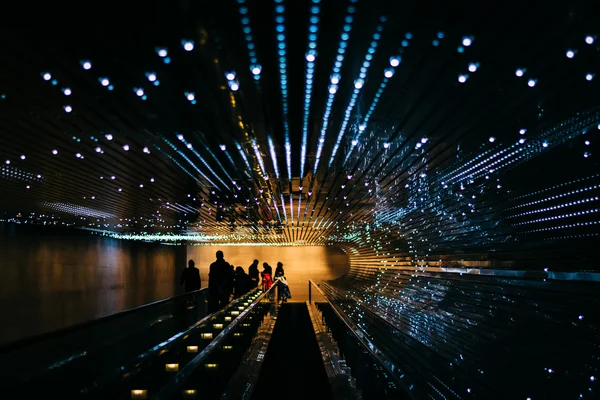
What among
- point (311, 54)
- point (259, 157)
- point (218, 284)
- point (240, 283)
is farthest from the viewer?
point (240, 283)

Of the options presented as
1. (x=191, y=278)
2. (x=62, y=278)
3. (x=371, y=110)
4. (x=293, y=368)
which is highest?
(x=371, y=110)

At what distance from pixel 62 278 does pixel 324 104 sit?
483 inches

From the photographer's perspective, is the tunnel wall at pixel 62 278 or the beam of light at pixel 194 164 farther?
the tunnel wall at pixel 62 278

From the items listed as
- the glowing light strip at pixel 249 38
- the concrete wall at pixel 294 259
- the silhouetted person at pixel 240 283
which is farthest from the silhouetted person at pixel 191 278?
the concrete wall at pixel 294 259

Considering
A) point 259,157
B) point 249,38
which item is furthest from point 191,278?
point 249,38

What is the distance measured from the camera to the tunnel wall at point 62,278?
12555 mm

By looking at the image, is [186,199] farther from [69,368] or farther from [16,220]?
[69,368]

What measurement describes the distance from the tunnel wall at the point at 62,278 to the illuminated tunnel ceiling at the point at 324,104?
3.98 metres

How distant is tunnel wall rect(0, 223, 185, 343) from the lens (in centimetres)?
1255

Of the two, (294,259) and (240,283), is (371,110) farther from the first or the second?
(294,259)

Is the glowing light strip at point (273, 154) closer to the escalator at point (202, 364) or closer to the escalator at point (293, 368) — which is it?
the escalator at point (202, 364)

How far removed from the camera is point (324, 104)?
4.88m

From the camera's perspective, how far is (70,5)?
3240 mm

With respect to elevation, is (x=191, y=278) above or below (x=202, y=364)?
above
